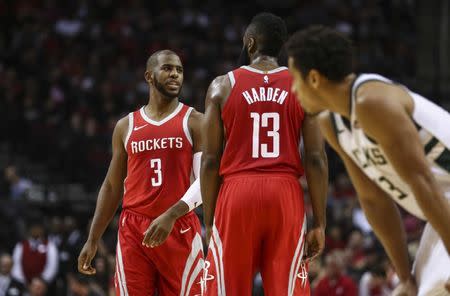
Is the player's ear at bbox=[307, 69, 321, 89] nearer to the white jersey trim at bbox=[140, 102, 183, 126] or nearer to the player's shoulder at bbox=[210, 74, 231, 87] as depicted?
the player's shoulder at bbox=[210, 74, 231, 87]

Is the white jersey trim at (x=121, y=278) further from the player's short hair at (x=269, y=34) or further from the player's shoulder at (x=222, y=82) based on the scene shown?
the player's short hair at (x=269, y=34)

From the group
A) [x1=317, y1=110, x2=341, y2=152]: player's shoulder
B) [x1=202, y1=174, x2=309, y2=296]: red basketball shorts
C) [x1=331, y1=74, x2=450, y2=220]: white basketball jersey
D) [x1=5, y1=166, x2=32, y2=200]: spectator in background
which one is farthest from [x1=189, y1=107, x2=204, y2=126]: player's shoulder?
[x1=5, y1=166, x2=32, y2=200]: spectator in background

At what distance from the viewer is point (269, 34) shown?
5.95 meters

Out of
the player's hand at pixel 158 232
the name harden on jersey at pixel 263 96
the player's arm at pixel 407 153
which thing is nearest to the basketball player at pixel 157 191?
the player's hand at pixel 158 232

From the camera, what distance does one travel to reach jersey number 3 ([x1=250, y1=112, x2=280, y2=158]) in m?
5.71

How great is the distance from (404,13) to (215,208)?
56.6 ft

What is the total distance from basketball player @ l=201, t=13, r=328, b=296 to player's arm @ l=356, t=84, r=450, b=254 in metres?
1.86

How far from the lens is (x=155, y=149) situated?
6.74 metres

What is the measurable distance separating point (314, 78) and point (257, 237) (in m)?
1.84

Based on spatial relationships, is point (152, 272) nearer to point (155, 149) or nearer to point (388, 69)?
point (155, 149)

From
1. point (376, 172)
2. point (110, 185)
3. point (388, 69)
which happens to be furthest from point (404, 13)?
point (376, 172)

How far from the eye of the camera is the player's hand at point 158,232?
6.27m

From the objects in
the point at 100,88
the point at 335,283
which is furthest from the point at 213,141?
the point at 100,88

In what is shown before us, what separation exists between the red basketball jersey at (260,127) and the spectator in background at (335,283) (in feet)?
20.5
